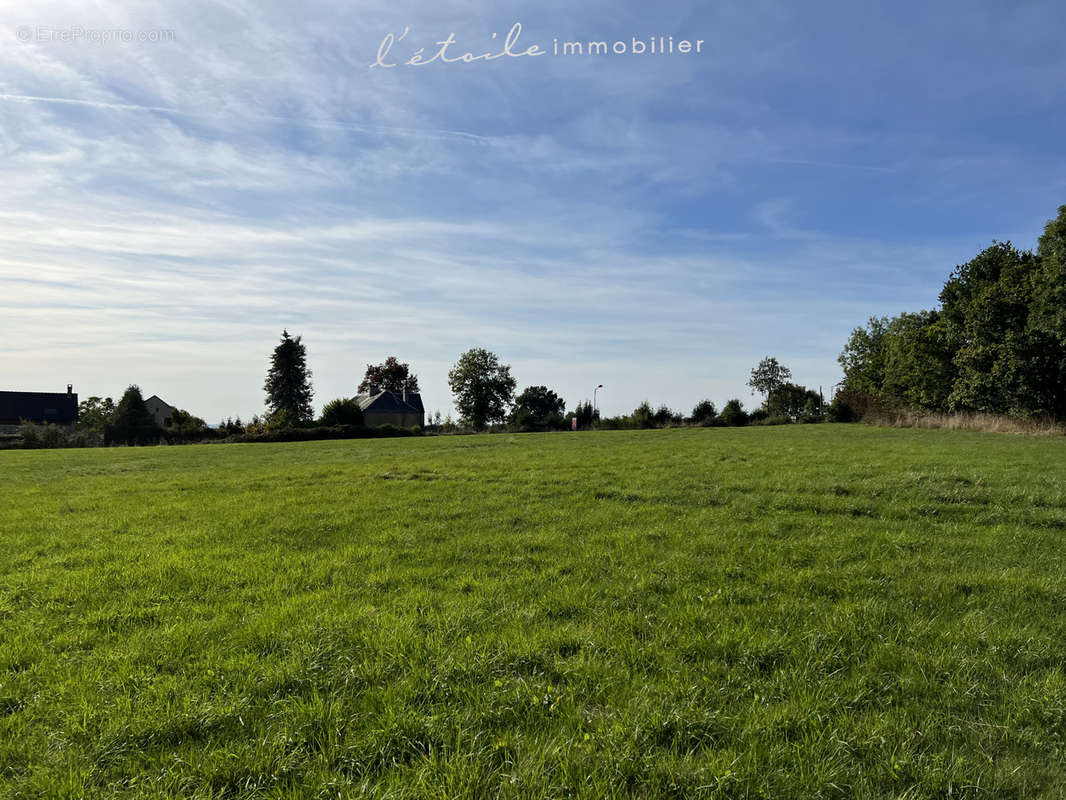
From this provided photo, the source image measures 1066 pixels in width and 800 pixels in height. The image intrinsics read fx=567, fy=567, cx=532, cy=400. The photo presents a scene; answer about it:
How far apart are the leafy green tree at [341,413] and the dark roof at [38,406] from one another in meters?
53.3

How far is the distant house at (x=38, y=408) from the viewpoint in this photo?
79125 mm

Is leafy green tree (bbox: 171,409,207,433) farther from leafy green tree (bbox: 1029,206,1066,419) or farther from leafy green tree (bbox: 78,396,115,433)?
leafy green tree (bbox: 1029,206,1066,419)

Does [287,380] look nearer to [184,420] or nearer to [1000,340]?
[184,420]

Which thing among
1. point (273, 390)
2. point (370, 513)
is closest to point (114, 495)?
point (370, 513)

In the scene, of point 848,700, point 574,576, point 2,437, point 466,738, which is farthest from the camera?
point 2,437

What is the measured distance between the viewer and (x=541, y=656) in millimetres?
4457

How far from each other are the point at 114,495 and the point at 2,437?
1868 inches

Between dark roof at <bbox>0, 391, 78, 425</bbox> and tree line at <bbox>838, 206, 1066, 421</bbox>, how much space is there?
104 metres

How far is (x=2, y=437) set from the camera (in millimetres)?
46594

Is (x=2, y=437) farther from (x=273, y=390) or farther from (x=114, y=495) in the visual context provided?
(x=114, y=495)

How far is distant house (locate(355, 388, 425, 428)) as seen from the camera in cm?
7994

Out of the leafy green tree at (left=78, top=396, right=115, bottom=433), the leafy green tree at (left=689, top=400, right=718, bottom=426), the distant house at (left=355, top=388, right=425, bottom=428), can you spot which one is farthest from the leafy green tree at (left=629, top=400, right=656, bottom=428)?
the leafy green tree at (left=78, top=396, right=115, bottom=433)

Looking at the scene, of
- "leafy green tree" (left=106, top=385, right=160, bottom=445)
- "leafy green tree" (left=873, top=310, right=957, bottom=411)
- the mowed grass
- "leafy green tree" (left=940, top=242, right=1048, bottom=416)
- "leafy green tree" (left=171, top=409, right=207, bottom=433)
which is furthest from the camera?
"leafy green tree" (left=171, top=409, right=207, bottom=433)

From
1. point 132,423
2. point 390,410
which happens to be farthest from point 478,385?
point 132,423
